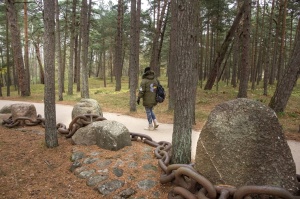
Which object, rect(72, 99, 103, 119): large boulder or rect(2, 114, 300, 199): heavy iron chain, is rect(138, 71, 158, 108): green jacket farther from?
rect(2, 114, 300, 199): heavy iron chain

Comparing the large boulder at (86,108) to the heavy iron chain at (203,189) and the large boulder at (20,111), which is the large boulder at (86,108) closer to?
the large boulder at (20,111)

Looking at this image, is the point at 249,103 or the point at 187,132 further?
the point at 187,132

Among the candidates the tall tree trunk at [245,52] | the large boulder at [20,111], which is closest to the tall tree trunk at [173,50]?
the tall tree trunk at [245,52]

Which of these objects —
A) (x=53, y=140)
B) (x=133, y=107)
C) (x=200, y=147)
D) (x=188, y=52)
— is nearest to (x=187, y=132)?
(x=200, y=147)

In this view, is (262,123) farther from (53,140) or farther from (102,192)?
(53,140)

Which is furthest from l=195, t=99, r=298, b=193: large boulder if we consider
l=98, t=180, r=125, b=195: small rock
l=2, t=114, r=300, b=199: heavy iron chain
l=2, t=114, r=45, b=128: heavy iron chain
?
l=2, t=114, r=45, b=128: heavy iron chain

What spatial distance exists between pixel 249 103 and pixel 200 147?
1064 mm

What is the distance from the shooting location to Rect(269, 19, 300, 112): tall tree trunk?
28.8 ft

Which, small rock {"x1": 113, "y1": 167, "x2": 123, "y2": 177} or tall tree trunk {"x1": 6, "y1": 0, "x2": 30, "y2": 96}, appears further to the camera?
tall tree trunk {"x1": 6, "y1": 0, "x2": 30, "y2": 96}

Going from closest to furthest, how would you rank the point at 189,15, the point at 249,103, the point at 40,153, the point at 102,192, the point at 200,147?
the point at 249,103, the point at 200,147, the point at 189,15, the point at 102,192, the point at 40,153

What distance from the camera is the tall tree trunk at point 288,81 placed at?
8.79m

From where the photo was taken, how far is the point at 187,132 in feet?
14.0

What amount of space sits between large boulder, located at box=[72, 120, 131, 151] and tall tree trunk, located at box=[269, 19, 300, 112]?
739 cm

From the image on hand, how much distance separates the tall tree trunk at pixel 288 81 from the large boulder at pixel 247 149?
707cm
